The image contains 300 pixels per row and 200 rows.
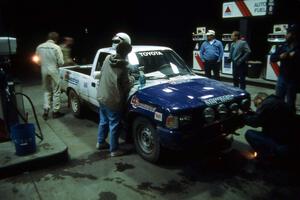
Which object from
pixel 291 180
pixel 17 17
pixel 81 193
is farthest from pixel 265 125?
pixel 17 17

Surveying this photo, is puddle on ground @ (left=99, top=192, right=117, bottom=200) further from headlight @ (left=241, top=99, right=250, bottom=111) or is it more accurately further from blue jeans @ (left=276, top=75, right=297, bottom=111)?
blue jeans @ (left=276, top=75, right=297, bottom=111)

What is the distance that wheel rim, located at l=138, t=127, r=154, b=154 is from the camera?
476cm

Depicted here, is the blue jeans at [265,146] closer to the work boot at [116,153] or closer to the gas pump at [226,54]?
the work boot at [116,153]

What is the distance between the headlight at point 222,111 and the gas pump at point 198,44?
799 centimetres

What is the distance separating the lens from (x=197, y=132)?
431 cm

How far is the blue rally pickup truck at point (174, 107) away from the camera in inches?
167

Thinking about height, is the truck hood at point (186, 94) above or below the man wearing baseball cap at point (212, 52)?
below

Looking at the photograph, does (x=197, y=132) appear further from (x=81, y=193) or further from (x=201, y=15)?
(x=201, y=15)

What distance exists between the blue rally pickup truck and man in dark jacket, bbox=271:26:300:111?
1.98 meters

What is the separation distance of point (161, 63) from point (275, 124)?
7.66 ft

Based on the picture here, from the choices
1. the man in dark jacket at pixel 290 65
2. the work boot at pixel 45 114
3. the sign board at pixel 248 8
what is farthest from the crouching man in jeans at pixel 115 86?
the sign board at pixel 248 8

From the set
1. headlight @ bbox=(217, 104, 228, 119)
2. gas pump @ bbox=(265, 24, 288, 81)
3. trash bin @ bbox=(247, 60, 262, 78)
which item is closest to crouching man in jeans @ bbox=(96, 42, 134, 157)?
headlight @ bbox=(217, 104, 228, 119)

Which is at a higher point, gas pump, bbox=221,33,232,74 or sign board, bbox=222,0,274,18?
sign board, bbox=222,0,274,18

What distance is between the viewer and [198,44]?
12727 millimetres
